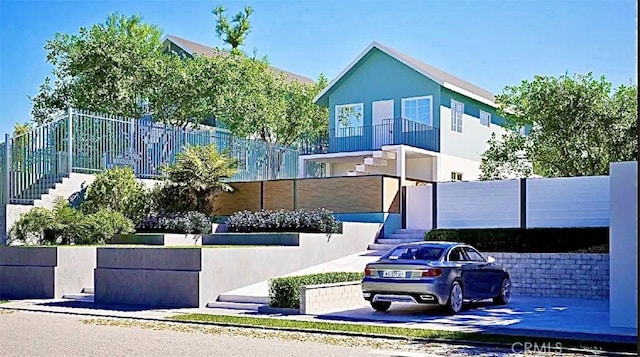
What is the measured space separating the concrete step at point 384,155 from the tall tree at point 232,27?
53.9ft

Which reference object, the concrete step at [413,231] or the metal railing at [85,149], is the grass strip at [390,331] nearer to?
the concrete step at [413,231]

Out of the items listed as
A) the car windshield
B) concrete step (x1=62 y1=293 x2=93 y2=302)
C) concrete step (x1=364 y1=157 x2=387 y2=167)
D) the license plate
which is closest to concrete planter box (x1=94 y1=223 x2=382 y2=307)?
concrete step (x1=62 y1=293 x2=93 y2=302)

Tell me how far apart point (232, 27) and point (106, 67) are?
15362 mm

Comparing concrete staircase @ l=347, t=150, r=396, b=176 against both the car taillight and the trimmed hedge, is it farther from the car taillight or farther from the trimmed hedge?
the car taillight

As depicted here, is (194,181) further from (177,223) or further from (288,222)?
(288,222)

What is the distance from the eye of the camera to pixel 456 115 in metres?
32.3

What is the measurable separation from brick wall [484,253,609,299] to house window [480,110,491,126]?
16830mm

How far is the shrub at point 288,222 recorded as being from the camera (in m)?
21.3

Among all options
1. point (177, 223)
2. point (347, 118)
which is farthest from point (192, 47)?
point (177, 223)

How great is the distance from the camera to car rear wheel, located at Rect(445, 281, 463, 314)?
47.0ft

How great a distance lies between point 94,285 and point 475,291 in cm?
890

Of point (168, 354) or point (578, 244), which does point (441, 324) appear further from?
point (578, 244)

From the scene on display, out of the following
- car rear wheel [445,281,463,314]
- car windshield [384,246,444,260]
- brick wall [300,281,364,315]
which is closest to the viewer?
car rear wheel [445,281,463,314]

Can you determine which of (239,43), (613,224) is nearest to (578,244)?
(613,224)
